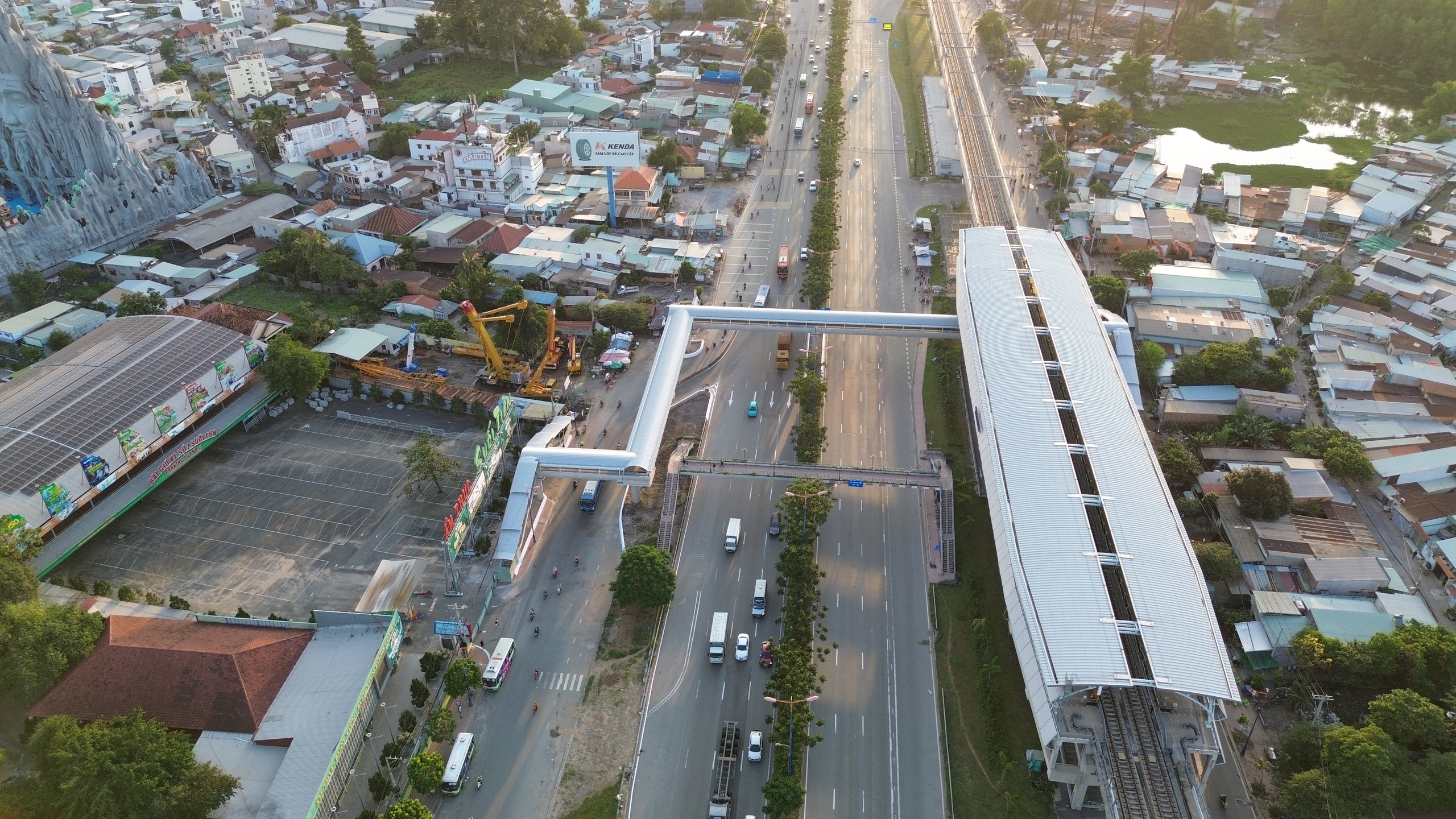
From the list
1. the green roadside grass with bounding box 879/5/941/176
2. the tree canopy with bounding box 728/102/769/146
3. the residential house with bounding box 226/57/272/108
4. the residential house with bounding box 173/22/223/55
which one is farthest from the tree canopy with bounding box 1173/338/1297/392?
the residential house with bounding box 173/22/223/55

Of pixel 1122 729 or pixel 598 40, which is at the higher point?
pixel 598 40

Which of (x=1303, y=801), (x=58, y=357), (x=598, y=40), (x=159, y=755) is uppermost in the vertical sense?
(x=598, y=40)

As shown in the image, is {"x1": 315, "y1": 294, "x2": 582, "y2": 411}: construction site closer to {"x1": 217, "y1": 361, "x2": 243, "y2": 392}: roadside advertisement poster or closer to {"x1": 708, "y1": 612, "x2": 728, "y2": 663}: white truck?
{"x1": 217, "y1": 361, "x2": 243, "y2": 392}: roadside advertisement poster

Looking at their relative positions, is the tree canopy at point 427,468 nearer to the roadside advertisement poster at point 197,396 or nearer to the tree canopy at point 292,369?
the tree canopy at point 292,369

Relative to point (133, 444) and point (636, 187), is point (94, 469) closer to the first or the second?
point (133, 444)

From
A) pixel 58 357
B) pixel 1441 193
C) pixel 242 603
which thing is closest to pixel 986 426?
pixel 242 603

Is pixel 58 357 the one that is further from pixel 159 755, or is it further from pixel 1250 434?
pixel 1250 434

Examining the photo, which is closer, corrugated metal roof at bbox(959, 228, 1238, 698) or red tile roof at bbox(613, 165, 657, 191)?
corrugated metal roof at bbox(959, 228, 1238, 698)
